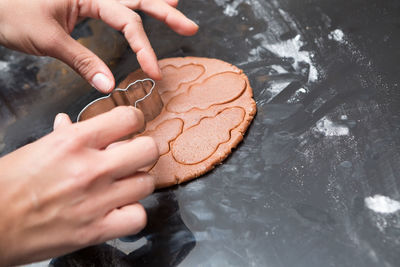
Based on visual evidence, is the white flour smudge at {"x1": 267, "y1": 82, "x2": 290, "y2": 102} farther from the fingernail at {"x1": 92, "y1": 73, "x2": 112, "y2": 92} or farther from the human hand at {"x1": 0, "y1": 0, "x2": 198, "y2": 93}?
the fingernail at {"x1": 92, "y1": 73, "x2": 112, "y2": 92}

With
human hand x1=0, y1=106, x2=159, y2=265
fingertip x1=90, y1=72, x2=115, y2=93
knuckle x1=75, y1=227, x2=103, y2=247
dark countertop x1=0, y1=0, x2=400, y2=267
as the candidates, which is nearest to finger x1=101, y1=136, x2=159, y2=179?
human hand x1=0, y1=106, x2=159, y2=265

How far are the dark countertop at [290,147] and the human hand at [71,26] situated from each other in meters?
0.28

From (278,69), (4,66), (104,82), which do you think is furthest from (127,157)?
(4,66)

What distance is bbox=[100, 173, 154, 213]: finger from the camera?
0.86 metres

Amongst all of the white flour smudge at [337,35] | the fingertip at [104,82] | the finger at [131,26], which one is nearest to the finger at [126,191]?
the fingertip at [104,82]

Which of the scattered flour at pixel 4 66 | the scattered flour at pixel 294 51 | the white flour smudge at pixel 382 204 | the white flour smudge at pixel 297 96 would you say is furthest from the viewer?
the scattered flour at pixel 4 66

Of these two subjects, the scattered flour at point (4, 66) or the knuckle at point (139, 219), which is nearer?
the knuckle at point (139, 219)

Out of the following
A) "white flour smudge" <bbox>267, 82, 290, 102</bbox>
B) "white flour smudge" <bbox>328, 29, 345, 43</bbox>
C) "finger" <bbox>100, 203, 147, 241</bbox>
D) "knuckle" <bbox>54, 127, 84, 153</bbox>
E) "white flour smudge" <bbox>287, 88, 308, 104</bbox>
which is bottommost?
"finger" <bbox>100, 203, 147, 241</bbox>

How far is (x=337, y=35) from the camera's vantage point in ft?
4.85

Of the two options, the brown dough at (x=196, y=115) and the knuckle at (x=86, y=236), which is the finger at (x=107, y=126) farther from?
the brown dough at (x=196, y=115)

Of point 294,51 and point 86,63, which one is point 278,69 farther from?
point 86,63

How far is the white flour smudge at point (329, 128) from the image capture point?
1161 mm

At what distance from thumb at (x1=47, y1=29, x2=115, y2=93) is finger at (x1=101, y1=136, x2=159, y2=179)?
0.40 metres

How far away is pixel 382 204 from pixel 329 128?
0.30 metres
